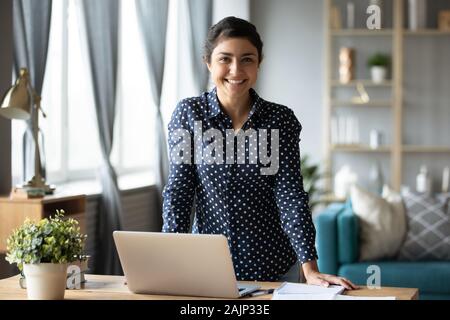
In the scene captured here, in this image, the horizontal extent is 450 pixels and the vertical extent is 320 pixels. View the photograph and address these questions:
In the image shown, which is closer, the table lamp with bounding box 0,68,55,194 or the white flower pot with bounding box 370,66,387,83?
the table lamp with bounding box 0,68,55,194

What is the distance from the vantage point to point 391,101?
7516 mm

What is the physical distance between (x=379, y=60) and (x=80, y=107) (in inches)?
117

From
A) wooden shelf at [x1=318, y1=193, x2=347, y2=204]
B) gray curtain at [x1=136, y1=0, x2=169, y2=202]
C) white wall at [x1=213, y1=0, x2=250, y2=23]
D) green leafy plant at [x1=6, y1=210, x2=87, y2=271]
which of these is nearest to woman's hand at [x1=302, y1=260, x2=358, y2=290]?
green leafy plant at [x1=6, y1=210, x2=87, y2=271]

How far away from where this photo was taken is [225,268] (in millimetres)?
2145

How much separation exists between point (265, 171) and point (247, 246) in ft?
0.82

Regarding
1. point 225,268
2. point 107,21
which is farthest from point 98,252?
point 225,268

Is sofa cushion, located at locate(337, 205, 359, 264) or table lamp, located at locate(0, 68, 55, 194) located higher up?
table lamp, located at locate(0, 68, 55, 194)

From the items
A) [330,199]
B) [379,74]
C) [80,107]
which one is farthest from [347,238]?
[379,74]

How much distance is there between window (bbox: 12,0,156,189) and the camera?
537 centimetres

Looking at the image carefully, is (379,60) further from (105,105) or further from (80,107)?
(105,105)

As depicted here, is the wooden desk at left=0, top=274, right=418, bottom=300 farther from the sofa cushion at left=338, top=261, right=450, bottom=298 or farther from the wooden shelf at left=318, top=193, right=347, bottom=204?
the wooden shelf at left=318, top=193, right=347, bottom=204

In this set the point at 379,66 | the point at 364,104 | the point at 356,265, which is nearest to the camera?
the point at 356,265
